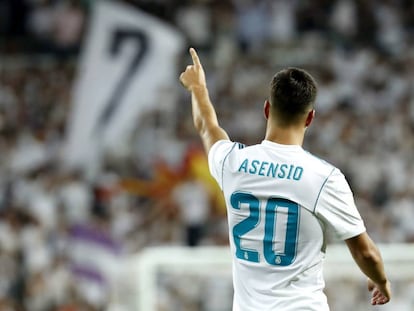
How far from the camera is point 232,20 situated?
1422 centimetres

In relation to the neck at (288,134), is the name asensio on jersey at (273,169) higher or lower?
lower

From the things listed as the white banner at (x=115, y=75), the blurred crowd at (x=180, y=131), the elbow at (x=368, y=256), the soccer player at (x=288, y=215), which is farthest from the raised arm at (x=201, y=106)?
the white banner at (x=115, y=75)

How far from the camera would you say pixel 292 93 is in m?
3.44

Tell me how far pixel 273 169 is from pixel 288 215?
0.15m

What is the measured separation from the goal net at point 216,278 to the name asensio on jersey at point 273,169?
3.10 meters

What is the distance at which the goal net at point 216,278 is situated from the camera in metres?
6.55

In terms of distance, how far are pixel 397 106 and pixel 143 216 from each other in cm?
328

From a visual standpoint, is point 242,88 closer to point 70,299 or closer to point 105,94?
point 105,94

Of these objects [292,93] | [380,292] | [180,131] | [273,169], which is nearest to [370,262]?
[380,292]

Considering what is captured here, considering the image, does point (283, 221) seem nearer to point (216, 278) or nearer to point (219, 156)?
point (219, 156)

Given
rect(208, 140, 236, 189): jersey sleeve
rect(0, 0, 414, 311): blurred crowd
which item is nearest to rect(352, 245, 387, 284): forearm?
rect(208, 140, 236, 189): jersey sleeve

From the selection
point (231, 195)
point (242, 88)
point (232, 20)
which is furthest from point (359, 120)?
point (231, 195)

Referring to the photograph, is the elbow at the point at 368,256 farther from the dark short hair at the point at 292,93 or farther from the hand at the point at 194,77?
the hand at the point at 194,77

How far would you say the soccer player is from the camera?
11.1ft
